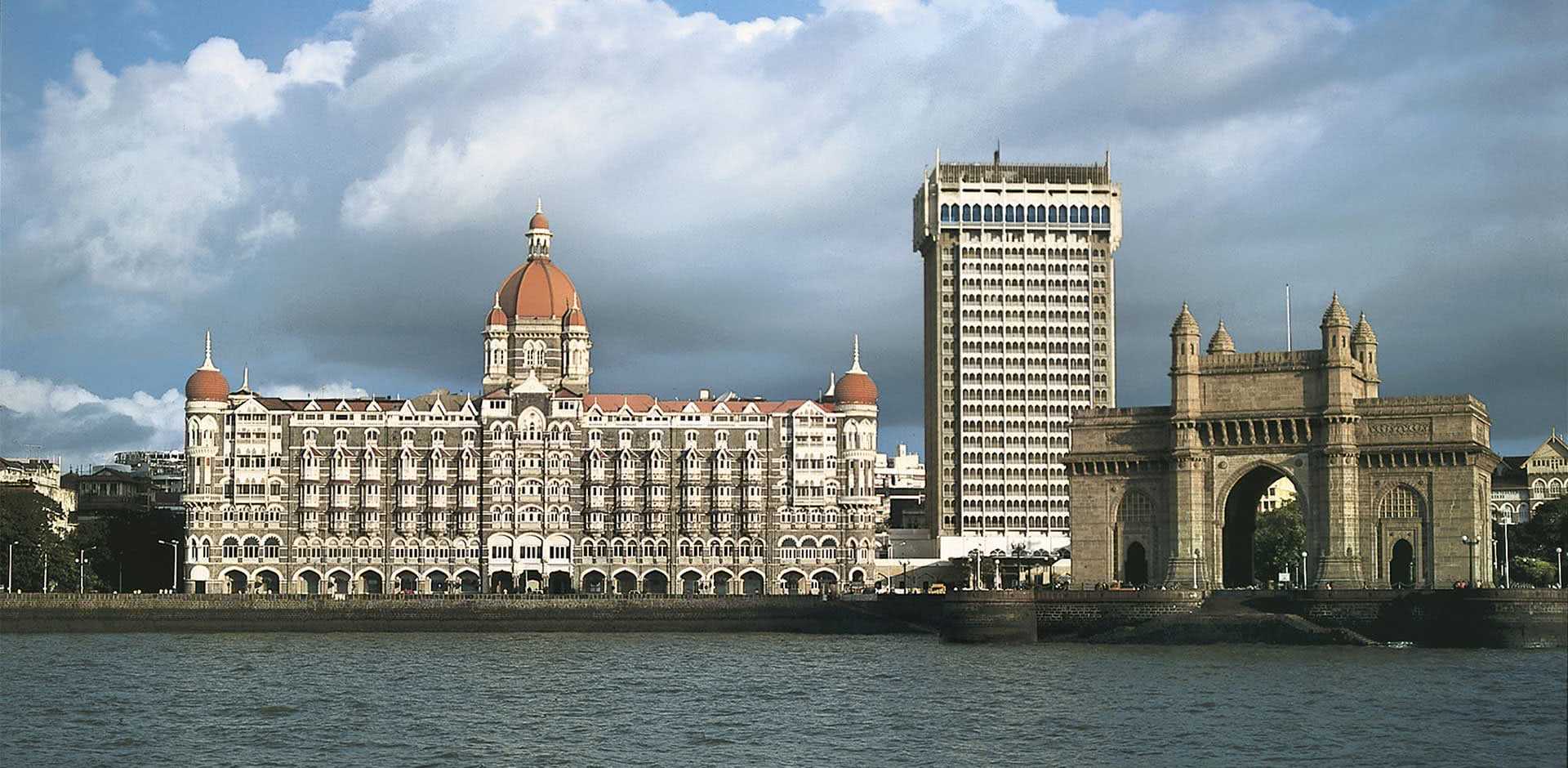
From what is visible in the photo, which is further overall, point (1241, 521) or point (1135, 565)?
point (1241, 521)

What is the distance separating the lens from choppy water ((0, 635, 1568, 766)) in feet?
199

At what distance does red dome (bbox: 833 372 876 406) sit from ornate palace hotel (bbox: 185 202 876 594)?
0.87 feet

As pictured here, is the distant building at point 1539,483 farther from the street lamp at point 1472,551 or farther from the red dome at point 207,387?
the red dome at point 207,387

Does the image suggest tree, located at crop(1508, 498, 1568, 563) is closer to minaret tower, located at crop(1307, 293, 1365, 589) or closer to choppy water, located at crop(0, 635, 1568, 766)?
minaret tower, located at crop(1307, 293, 1365, 589)

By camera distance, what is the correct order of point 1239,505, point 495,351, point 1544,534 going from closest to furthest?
point 1239,505
point 1544,534
point 495,351

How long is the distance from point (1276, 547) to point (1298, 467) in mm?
43087

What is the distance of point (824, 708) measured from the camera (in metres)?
75.8

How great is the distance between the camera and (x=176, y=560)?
169 m

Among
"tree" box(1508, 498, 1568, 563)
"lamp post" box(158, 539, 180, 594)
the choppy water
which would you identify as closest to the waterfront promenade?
the choppy water

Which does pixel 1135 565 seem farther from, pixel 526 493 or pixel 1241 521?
pixel 526 493

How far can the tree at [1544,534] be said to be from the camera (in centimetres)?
15600

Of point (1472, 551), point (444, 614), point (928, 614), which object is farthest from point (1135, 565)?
point (444, 614)

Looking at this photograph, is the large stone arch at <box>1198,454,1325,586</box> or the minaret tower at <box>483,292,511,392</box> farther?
the minaret tower at <box>483,292,511,392</box>

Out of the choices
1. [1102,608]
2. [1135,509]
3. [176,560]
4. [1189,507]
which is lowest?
[1102,608]
